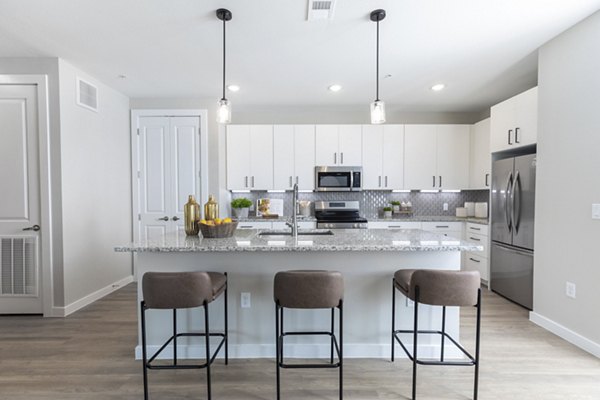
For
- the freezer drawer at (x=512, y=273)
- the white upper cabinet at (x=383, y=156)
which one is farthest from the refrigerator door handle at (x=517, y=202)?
the white upper cabinet at (x=383, y=156)

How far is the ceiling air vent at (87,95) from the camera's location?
131 inches

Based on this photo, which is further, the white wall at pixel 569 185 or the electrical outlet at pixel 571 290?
the electrical outlet at pixel 571 290

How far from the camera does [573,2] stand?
7.04ft

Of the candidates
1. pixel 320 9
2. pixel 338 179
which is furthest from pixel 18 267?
pixel 338 179

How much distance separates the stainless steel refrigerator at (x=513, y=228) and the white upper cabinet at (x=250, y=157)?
2999 millimetres

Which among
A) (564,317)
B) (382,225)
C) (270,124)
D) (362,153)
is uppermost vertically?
(270,124)

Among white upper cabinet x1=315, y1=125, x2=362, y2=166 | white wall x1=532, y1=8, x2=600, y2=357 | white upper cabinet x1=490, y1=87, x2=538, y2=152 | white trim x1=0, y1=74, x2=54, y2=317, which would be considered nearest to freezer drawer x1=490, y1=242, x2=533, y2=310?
white wall x1=532, y1=8, x2=600, y2=357

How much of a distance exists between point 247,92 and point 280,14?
69.0 inches

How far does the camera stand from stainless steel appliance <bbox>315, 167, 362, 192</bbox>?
454cm

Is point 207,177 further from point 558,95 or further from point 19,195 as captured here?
point 558,95

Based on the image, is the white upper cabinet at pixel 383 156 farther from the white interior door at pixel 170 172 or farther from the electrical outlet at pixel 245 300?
the electrical outlet at pixel 245 300

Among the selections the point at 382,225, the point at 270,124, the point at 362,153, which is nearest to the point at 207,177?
the point at 270,124

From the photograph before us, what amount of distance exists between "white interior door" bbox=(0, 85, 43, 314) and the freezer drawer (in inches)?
199

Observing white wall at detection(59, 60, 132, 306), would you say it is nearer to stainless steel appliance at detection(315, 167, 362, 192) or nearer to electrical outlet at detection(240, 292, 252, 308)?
electrical outlet at detection(240, 292, 252, 308)
